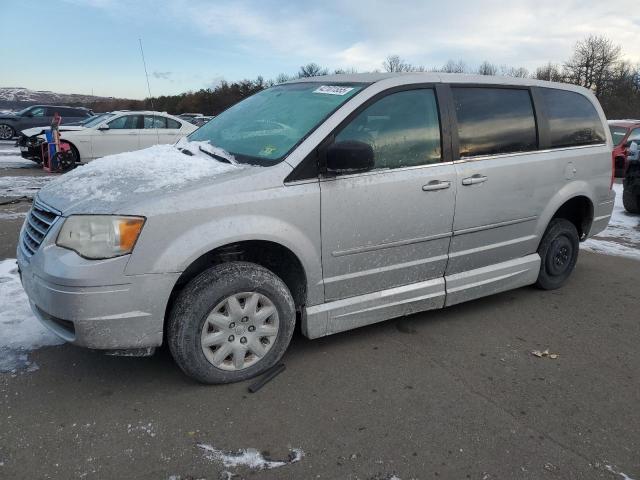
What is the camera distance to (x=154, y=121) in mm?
13812

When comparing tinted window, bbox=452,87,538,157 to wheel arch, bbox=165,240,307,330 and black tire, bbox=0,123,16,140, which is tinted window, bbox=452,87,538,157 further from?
black tire, bbox=0,123,16,140

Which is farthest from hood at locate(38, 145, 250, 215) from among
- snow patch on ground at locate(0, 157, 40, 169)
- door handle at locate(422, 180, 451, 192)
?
snow patch on ground at locate(0, 157, 40, 169)

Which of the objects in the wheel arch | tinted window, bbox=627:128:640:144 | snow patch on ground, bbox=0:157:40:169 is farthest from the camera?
snow patch on ground, bbox=0:157:40:169

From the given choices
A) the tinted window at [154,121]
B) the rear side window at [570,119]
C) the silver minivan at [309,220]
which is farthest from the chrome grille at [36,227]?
the tinted window at [154,121]

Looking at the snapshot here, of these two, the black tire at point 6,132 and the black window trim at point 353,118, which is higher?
the black window trim at point 353,118

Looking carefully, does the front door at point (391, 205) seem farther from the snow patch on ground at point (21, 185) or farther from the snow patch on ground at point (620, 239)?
the snow patch on ground at point (21, 185)

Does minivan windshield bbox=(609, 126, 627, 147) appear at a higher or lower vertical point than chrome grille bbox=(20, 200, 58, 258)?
lower

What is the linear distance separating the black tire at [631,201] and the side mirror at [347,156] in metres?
7.23

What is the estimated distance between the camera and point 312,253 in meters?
3.23

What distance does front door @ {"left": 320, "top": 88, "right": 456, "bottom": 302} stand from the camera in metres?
3.30

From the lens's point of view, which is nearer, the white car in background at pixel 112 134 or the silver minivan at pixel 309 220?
the silver minivan at pixel 309 220

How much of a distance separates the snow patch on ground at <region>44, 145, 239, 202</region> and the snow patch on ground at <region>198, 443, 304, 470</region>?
55.2 inches

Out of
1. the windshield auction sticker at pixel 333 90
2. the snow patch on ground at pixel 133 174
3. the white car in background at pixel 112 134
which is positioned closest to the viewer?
the snow patch on ground at pixel 133 174

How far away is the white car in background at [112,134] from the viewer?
13.1m
